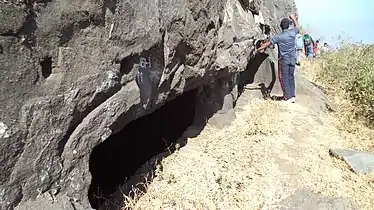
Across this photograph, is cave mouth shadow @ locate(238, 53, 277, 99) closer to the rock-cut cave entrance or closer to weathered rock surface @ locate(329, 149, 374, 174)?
the rock-cut cave entrance

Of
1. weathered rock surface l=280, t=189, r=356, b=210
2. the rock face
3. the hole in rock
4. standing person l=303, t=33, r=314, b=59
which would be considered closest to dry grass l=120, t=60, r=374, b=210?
weathered rock surface l=280, t=189, r=356, b=210

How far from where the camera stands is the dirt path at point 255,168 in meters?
4.62

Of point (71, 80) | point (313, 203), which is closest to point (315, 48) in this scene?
point (313, 203)

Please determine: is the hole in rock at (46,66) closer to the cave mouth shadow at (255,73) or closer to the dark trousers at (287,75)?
the dark trousers at (287,75)

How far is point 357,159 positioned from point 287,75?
2.64 meters

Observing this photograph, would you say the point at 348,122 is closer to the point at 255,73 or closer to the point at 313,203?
the point at 255,73

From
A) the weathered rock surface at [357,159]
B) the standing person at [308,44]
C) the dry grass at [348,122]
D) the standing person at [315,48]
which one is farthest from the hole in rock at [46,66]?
the standing person at [315,48]

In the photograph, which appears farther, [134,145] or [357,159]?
[134,145]

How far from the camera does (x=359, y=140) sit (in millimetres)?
6844

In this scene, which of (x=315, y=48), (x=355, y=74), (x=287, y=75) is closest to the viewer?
(x=287, y=75)

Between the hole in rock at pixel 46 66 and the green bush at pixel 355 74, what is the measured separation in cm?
623

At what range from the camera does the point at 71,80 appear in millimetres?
3031

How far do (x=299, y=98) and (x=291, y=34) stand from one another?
1366 millimetres

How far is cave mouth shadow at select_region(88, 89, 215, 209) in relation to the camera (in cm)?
484
